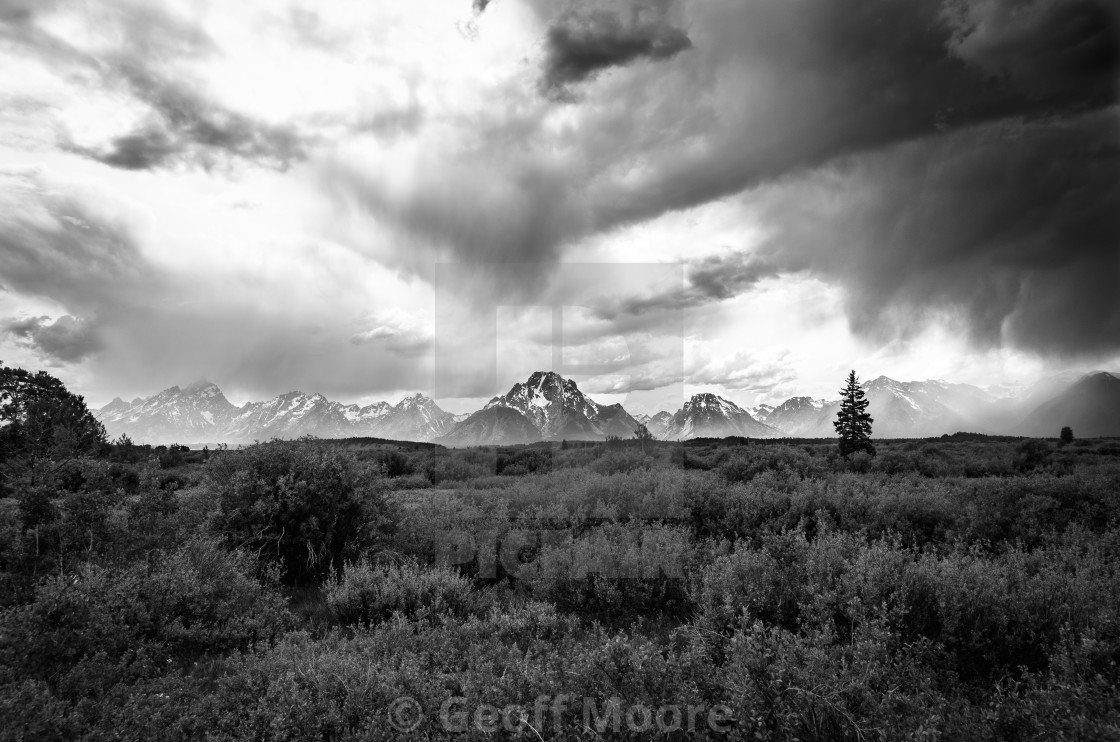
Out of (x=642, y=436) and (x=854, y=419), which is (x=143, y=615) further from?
(x=854, y=419)


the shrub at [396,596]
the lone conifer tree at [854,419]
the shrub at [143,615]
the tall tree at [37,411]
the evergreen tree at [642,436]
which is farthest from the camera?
the lone conifer tree at [854,419]

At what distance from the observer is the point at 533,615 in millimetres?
5816

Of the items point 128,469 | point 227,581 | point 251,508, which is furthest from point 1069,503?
point 128,469

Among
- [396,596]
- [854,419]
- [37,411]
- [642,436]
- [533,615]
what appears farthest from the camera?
[854,419]

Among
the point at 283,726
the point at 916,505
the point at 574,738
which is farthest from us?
the point at 916,505

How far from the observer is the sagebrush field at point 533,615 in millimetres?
3686

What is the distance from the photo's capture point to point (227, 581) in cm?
651

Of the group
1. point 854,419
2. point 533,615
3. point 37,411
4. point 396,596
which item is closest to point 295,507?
point 396,596

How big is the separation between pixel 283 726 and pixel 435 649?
61.3 inches

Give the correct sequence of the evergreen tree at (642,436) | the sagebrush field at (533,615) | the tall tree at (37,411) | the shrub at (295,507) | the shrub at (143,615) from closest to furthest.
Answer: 1. the sagebrush field at (533,615)
2. the shrub at (143,615)
3. the shrub at (295,507)
4. the tall tree at (37,411)
5. the evergreen tree at (642,436)

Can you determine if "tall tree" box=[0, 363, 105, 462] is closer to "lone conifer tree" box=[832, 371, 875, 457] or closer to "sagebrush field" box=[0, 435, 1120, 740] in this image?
"sagebrush field" box=[0, 435, 1120, 740]

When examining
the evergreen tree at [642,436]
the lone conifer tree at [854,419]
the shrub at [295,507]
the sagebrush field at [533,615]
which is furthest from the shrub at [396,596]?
the lone conifer tree at [854,419]

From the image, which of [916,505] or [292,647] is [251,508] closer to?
[292,647]

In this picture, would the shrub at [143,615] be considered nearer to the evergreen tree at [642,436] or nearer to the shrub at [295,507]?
the shrub at [295,507]
